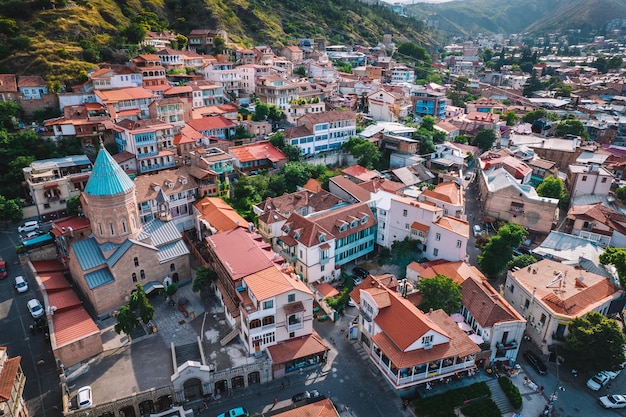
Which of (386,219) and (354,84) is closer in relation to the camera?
(386,219)

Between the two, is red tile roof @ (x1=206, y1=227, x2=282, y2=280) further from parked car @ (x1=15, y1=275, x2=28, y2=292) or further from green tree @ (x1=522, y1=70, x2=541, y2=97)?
green tree @ (x1=522, y1=70, x2=541, y2=97)

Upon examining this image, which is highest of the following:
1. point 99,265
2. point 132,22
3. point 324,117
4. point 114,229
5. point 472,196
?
point 132,22

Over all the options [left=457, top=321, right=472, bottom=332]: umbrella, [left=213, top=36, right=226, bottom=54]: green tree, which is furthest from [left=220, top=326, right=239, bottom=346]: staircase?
[left=213, top=36, right=226, bottom=54]: green tree

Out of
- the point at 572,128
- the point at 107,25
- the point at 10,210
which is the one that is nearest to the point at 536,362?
the point at 10,210

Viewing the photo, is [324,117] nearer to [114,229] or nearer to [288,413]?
[114,229]

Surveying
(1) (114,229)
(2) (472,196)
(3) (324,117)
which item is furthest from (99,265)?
Result: (2) (472,196)

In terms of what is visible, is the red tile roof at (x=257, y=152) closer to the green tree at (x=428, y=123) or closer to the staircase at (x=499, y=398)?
the green tree at (x=428, y=123)

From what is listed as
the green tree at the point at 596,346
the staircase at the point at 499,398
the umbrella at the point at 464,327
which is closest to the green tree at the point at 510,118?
the green tree at the point at 596,346
